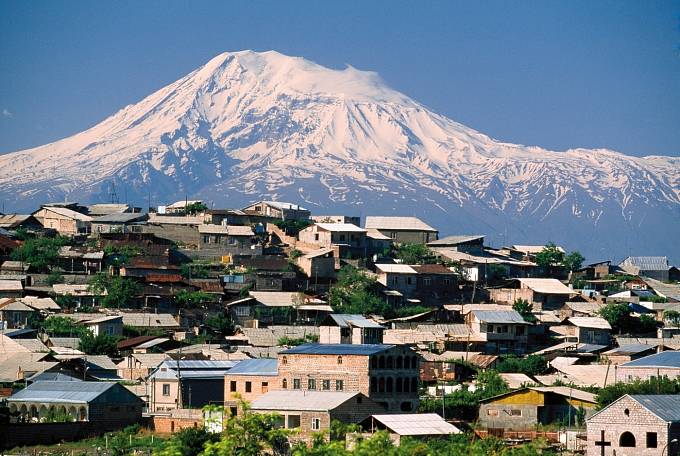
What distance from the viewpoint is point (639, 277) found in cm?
9569

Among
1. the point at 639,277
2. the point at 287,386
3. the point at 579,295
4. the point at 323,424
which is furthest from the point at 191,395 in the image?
the point at 639,277

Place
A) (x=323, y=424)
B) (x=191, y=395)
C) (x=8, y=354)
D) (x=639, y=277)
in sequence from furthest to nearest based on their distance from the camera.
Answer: (x=639, y=277) → (x=8, y=354) → (x=191, y=395) → (x=323, y=424)

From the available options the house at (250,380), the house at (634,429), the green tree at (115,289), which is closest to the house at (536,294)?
the green tree at (115,289)

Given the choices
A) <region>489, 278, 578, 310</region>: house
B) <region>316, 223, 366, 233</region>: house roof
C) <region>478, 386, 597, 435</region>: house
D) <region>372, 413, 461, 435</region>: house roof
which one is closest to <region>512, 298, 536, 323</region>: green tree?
<region>489, 278, 578, 310</region>: house

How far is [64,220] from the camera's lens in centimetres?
9525

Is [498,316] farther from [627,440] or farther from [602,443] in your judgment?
[627,440]

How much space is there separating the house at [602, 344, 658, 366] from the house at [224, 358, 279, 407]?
15.7 meters

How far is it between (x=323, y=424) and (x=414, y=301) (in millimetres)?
32310

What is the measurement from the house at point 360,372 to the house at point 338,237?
33556 millimetres

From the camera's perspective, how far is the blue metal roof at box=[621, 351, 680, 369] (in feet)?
204

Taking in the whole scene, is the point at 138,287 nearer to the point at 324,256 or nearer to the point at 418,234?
the point at 324,256

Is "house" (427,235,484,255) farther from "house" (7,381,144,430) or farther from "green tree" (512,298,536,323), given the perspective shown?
"house" (7,381,144,430)

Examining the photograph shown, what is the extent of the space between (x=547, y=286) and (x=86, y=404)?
115 ft

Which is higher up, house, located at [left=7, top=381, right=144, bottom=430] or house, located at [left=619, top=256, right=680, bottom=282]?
house, located at [left=619, top=256, right=680, bottom=282]
